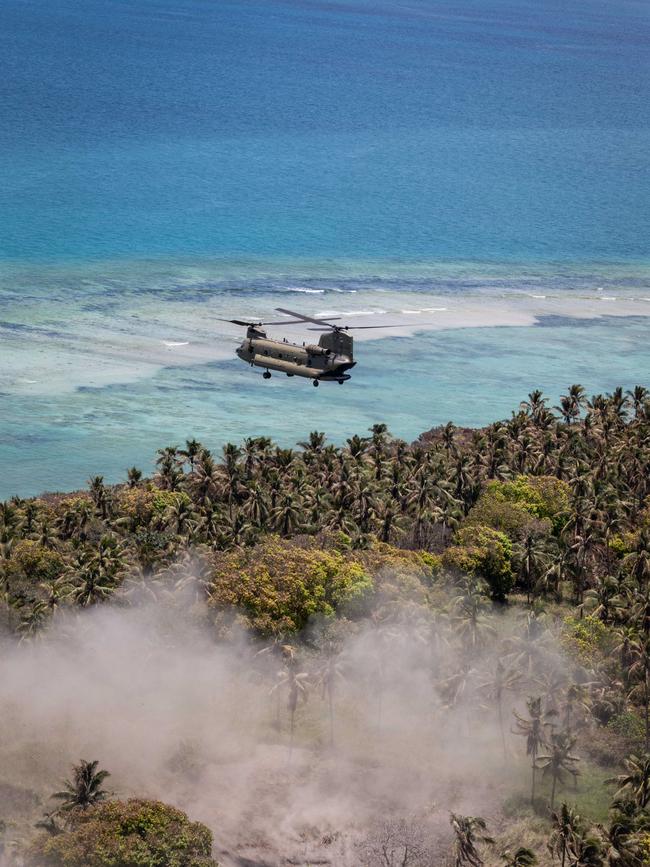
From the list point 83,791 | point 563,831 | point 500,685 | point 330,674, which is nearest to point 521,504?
point 500,685

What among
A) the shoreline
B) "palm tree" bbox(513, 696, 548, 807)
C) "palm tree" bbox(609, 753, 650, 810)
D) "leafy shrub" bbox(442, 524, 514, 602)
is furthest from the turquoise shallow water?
"palm tree" bbox(609, 753, 650, 810)

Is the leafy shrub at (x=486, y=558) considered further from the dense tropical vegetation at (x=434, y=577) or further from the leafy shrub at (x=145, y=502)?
the leafy shrub at (x=145, y=502)

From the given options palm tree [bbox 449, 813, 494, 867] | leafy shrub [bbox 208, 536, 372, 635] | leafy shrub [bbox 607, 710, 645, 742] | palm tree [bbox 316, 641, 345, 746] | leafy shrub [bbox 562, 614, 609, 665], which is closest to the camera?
palm tree [bbox 449, 813, 494, 867]

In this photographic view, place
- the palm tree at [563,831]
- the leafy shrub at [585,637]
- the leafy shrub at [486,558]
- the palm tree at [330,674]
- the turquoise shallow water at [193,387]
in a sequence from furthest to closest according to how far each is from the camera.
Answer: the turquoise shallow water at [193,387] < the leafy shrub at [486,558] < the palm tree at [330,674] < the leafy shrub at [585,637] < the palm tree at [563,831]

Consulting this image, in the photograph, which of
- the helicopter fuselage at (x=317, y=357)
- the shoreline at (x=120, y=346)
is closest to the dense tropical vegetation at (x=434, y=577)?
the helicopter fuselage at (x=317, y=357)

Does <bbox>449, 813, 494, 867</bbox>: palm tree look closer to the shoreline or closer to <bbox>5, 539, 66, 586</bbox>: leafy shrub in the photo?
<bbox>5, 539, 66, 586</bbox>: leafy shrub

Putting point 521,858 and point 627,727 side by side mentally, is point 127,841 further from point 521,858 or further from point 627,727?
point 627,727

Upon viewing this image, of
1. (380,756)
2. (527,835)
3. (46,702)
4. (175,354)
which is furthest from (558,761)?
(175,354)

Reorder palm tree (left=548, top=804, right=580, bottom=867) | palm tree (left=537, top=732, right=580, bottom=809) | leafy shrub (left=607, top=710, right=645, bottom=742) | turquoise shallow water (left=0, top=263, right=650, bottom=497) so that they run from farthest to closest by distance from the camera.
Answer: turquoise shallow water (left=0, top=263, right=650, bottom=497) < leafy shrub (left=607, top=710, right=645, bottom=742) < palm tree (left=537, top=732, right=580, bottom=809) < palm tree (left=548, top=804, right=580, bottom=867)
